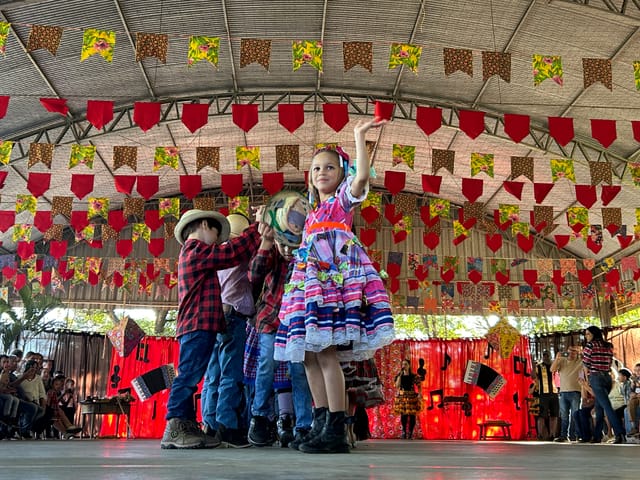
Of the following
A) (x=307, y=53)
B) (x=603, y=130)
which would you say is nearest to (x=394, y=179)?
(x=307, y=53)

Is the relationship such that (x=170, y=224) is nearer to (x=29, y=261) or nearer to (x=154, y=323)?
(x=29, y=261)

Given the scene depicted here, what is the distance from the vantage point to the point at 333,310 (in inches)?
82.9

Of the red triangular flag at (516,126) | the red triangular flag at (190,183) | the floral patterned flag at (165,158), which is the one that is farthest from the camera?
the floral patterned flag at (165,158)

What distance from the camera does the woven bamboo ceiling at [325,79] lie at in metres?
9.24

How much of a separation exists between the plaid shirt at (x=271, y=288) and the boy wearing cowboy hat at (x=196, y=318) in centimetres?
18

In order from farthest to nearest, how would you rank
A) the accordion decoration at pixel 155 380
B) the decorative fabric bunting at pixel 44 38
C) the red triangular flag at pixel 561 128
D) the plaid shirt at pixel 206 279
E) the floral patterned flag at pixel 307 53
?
the accordion decoration at pixel 155 380
the red triangular flag at pixel 561 128
the floral patterned flag at pixel 307 53
the decorative fabric bunting at pixel 44 38
the plaid shirt at pixel 206 279

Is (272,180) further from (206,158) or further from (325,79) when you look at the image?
(325,79)

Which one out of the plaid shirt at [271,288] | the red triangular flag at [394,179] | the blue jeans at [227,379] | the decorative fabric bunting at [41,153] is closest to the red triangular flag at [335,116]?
the red triangular flag at [394,179]

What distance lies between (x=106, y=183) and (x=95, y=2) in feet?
23.9

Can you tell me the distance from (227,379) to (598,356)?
4.45m

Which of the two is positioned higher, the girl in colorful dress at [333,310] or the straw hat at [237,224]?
the straw hat at [237,224]

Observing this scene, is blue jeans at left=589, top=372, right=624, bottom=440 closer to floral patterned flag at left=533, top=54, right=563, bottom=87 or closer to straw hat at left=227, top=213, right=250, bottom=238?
floral patterned flag at left=533, top=54, right=563, bottom=87

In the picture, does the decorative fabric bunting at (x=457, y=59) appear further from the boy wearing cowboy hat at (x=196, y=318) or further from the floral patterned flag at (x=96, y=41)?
the boy wearing cowboy hat at (x=196, y=318)

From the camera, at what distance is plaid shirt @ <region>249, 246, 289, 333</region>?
9.51 ft
